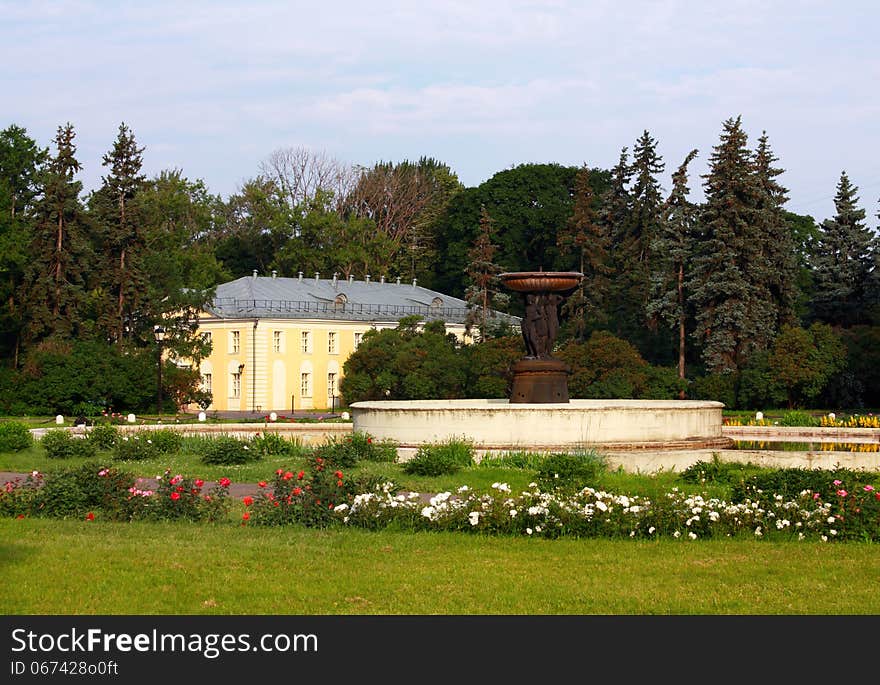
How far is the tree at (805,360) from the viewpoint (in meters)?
46.6

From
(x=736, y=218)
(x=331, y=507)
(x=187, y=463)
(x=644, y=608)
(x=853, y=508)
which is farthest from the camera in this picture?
(x=736, y=218)

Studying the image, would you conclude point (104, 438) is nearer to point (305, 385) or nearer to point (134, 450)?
point (134, 450)

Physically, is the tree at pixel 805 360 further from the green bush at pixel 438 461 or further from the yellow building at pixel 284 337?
the green bush at pixel 438 461

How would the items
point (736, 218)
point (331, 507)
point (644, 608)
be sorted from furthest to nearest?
point (736, 218) → point (331, 507) → point (644, 608)

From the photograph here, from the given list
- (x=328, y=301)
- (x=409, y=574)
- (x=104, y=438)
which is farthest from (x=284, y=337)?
(x=409, y=574)

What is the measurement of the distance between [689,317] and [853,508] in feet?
133

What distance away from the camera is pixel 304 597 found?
370 inches

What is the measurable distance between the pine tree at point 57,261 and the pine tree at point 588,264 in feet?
75.3

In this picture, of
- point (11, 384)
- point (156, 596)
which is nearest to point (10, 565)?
point (156, 596)

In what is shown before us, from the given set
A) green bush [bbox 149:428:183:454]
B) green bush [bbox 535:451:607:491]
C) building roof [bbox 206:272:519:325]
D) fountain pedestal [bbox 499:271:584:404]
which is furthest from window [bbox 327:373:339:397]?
green bush [bbox 535:451:607:491]

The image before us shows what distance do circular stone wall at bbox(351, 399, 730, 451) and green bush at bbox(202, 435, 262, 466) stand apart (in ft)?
9.37

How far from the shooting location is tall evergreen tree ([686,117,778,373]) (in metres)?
48.9

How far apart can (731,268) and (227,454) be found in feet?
106

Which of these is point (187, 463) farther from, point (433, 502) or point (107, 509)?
point (433, 502)
